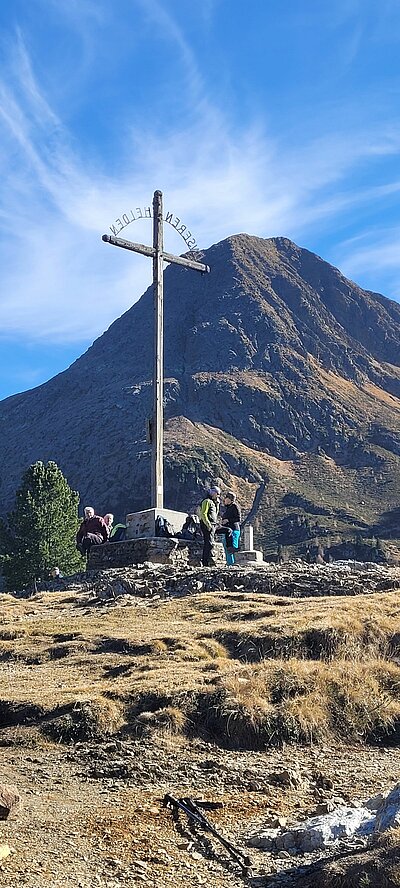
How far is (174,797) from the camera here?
8453 millimetres

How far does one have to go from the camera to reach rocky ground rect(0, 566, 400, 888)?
7.03 m

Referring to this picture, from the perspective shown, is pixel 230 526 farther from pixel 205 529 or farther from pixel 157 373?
pixel 157 373

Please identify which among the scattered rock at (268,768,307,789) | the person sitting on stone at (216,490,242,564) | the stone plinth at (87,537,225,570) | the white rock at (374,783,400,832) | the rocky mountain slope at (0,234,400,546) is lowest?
the scattered rock at (268,768,307,789)

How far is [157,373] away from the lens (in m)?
25.5

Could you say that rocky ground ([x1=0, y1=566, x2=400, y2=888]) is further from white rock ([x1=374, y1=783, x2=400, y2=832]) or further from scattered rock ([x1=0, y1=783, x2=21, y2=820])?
white rock ([x1=374, y1=783, x2=400, y2=832])

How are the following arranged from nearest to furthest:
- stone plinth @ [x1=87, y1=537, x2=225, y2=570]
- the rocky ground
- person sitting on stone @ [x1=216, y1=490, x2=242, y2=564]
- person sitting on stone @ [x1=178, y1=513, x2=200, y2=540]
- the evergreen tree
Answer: the rocky ground → person sitting on stone @ [x1=216, y1=490, x2=242, y2=564] → stone plinth @ [x1=87, y1=537, x2=225, y2=570] → person sitting on stone @ [x1=178, y1=513, x2=200, y2=540] → the evergreen tree

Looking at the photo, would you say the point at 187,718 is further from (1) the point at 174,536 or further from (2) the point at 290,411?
(2) the point at 290,411

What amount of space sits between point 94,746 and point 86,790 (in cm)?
128

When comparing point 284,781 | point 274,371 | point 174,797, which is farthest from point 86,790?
point 274,371

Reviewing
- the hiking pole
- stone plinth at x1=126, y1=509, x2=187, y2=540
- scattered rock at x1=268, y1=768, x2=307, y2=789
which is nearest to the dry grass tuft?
scattered rock at x1=268, y1=768, x2=307, y2=789

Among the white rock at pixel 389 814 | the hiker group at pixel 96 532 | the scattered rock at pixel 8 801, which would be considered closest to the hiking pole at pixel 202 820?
the white rock at pixel 389 814

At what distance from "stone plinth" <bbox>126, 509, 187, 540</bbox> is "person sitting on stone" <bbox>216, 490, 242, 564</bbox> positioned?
1504 millimetres

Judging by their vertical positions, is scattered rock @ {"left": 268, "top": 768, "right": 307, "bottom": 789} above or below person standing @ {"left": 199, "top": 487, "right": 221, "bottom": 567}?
below

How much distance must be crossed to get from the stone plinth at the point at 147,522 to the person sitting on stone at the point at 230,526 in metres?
1.50
